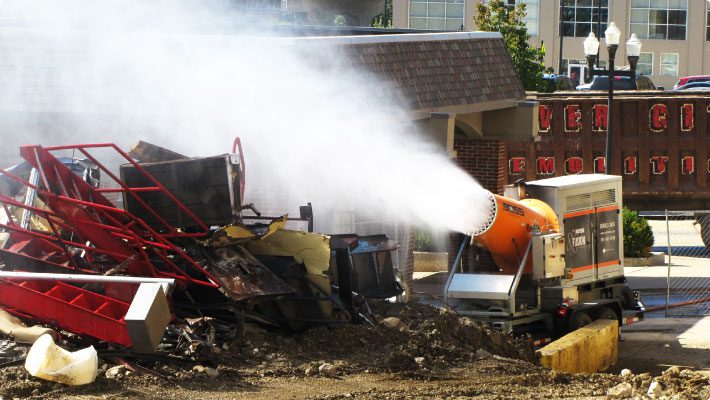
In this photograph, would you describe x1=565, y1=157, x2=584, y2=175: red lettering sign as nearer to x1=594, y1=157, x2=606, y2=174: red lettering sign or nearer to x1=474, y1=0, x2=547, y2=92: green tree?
x1=594, y1=157, x2=606, y2=174: red lettering sign

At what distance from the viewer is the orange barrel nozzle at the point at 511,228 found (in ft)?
56.1

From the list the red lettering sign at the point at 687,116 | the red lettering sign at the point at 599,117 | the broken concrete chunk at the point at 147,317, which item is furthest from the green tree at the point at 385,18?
the broken concrete chunk at the point at 147,317

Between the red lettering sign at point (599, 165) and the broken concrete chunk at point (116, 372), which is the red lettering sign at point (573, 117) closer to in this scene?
the red lettering sign at point (599, 165)

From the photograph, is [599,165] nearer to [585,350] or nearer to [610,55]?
[610,55]

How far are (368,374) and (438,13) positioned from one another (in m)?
51.2

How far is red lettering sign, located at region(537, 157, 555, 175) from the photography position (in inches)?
1170

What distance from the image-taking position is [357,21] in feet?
130

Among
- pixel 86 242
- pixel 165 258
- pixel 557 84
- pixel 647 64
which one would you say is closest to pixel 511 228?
pixel 165 258

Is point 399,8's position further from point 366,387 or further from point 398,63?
point 366,387

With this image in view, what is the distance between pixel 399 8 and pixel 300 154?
43765 millimetres

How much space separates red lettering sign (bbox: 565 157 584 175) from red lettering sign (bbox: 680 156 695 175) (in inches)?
91.6

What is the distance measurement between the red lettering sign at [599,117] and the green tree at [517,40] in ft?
23.5

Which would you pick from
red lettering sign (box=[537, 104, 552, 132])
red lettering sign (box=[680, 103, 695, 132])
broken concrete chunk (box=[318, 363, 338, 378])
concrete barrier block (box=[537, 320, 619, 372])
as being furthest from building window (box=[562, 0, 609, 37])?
broken concrete chunk (box=[318, 363, 338, 378])

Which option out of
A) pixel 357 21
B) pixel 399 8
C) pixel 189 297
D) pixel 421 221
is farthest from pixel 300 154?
pixel 399 8
